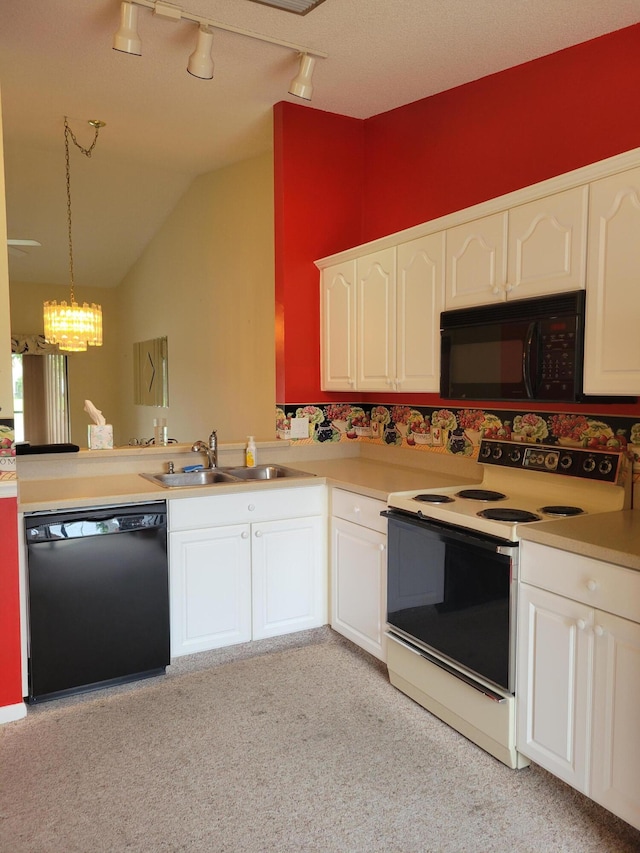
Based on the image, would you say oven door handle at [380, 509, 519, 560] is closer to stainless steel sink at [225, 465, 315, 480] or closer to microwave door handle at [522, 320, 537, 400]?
A: microwave door handle at [522, 320, 537, 400]

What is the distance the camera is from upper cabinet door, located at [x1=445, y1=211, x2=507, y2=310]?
8.30ft

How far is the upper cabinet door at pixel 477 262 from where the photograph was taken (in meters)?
2.53

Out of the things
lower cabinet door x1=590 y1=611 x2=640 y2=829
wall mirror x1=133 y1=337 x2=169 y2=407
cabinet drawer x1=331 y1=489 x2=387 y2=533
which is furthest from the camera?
wall mirror x1=133 y1=337 x2=169 y2=407

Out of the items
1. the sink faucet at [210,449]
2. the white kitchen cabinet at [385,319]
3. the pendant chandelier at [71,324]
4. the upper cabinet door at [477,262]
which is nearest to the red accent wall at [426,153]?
the white kitchen cabinet at [385,319]

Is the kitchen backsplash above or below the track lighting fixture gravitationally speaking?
below

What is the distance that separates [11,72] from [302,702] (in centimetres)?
333

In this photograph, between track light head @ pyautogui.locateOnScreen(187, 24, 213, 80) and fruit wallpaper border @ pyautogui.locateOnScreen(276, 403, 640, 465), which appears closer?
fruit wallpaper border @ pyautogui.locateOnScreen(276, 403, 640, 465)

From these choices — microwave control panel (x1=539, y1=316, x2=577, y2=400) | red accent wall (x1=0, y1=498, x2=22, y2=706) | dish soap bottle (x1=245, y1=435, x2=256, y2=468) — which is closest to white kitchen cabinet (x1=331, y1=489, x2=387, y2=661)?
dish soap bottle (x1=245, y1=435, x2=256, y2=468)

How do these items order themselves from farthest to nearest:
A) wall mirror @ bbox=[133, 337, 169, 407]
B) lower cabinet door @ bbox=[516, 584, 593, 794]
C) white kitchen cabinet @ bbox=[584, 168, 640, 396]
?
wall mirror @ bbox=[133, 337, 169, 407] < white kitchen cabinet @ bbox=[584, 168, 640, 396] < lower cabinet door @ bbox=[516, 584, 593, 794]

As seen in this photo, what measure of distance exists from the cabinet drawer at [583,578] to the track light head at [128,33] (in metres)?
2.34

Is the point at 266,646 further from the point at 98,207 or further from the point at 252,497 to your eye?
the point at 98,207

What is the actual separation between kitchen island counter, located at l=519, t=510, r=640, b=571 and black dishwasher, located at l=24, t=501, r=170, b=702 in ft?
5.26

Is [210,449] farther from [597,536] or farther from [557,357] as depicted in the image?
[597,536]

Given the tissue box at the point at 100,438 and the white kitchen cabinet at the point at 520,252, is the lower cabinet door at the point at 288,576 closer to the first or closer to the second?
the tissue box at the point at 100,438
